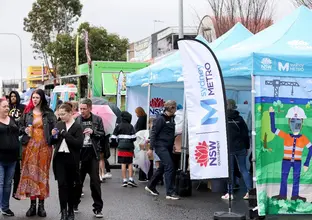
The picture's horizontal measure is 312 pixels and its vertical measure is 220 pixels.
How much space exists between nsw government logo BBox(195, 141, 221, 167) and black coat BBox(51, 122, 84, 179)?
1.76 m

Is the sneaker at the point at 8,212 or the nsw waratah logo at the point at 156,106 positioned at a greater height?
the nsw waratah logo at the point at 156,106

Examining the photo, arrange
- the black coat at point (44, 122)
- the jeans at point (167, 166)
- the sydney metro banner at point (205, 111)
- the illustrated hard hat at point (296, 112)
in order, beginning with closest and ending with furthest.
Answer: the sydney metro banner at point (205, 111) < the black coat at point (44, 122) < the illustrated hard hat at point (296, 112) < the jeans at point (167, 166)

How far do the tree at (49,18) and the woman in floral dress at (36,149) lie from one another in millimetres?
43256

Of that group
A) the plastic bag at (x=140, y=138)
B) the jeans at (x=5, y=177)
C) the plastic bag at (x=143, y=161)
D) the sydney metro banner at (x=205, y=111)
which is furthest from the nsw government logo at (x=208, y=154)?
the plastic bag at (x=143, y=161)

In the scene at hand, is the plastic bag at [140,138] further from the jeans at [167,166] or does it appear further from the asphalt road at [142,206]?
the jeans at [167,166]

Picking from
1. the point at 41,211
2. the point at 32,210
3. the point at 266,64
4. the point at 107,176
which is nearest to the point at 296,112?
the point at 266,64

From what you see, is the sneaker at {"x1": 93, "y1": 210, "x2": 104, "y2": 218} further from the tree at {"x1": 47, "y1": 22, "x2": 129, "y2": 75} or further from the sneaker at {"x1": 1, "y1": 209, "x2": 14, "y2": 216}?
the tree at {"x1": 47, "y1": 22, "x2": 129, "y2": 75}

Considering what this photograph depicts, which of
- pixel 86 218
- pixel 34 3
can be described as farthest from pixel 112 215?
pixel 34 3

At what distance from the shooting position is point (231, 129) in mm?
10445

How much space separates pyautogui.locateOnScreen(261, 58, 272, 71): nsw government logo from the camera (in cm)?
847

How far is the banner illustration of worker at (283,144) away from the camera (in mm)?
8484

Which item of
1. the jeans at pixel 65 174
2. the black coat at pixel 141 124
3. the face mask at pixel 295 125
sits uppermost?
the face mask at pixel 295 125

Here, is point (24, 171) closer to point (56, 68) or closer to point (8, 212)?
point (8, 212)

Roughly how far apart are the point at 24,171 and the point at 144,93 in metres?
7.33
